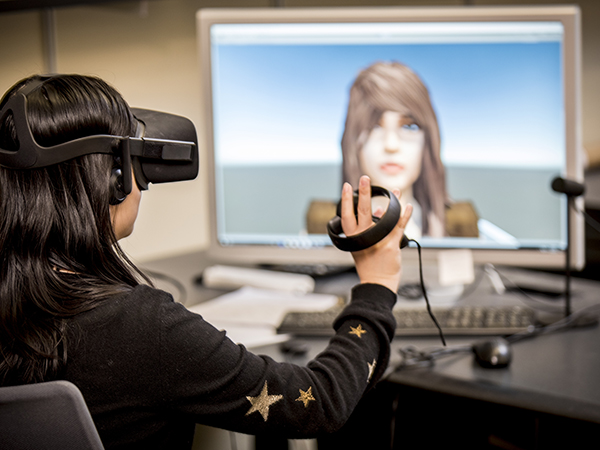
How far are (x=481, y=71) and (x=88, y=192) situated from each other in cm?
72

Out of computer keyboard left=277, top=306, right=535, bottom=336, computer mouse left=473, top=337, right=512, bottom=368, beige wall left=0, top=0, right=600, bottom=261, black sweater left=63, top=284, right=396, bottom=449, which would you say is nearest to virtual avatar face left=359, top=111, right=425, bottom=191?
computer keyboard left=277, top=306, right=535, bottom=336

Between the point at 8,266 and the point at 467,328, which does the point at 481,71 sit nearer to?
the point at 467,328

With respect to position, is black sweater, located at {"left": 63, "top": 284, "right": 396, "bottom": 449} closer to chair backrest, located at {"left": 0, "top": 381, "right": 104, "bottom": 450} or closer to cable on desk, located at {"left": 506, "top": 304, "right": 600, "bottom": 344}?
chair backrest, located at {"left": 0, "top": 381, "right": 104, "bottom": 450}

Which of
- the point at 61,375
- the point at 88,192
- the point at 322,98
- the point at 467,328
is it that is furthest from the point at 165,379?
the point at 322,98

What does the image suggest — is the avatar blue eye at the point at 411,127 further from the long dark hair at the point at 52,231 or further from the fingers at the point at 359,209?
the long dark hair at the point at 52,231

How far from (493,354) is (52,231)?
0.56 m

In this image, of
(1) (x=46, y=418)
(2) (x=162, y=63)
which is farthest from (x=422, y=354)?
(2) (x=162, y=63)

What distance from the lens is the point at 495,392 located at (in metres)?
0.68

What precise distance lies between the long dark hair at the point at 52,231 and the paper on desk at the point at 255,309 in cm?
36

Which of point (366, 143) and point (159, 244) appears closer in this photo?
point (366, 143)

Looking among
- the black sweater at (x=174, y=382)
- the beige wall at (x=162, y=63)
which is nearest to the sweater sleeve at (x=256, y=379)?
the black sweater at (x=174, y=382)

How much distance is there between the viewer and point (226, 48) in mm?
1051

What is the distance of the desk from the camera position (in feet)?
2.17

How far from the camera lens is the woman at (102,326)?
0.50 meters
